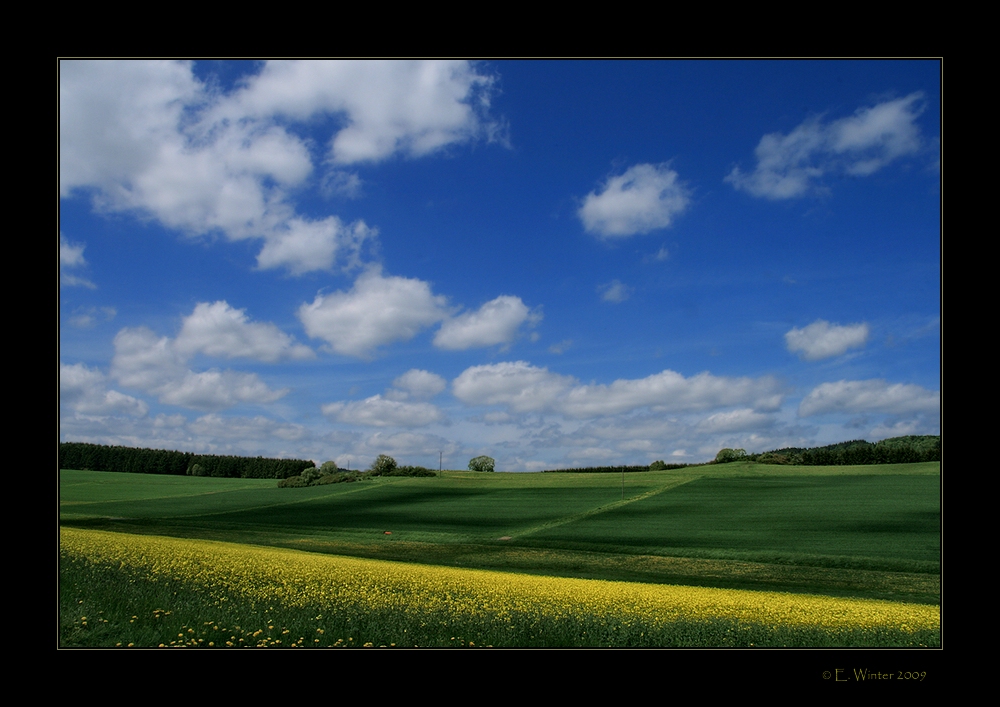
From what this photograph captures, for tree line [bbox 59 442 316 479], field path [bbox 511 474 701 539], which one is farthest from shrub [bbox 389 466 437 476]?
field path [bbox 511 474 701 539]

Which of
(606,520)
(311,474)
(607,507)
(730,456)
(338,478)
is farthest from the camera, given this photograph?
(730,456)

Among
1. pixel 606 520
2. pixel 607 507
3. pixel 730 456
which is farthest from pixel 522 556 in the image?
pixel 730 456

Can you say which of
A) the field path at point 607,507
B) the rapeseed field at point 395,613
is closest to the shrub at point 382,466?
the field path at point 607,507

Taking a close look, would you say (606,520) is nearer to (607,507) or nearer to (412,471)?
(607,507)

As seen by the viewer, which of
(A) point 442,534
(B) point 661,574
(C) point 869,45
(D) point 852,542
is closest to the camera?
(C) point 869,45
